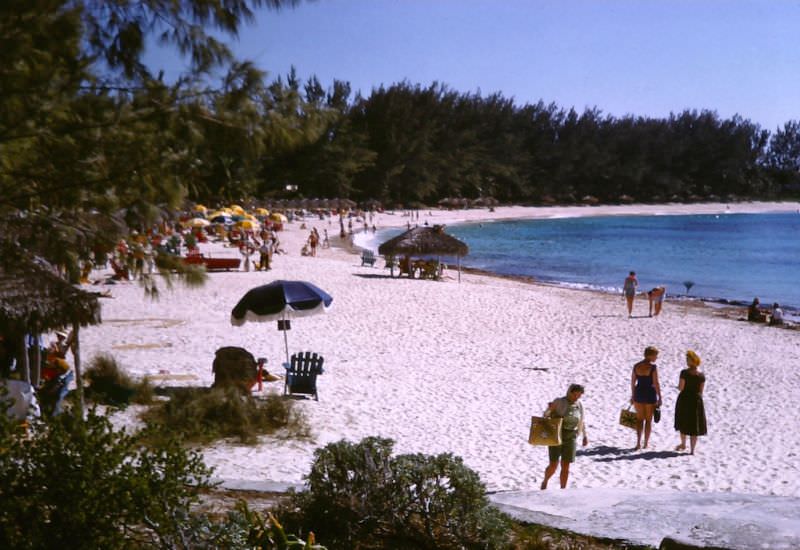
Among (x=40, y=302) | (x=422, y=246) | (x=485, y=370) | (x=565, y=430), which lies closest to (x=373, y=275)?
(x=422, y=246)

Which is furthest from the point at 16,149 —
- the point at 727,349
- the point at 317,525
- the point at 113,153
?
the point at 727,349

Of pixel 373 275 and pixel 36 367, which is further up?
pixel 373 275

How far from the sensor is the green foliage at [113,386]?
8.67m

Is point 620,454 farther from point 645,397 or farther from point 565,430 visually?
point 565,430

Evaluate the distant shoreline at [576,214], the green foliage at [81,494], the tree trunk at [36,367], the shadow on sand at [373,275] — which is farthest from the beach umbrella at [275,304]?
the distant shoreline at [576,214]

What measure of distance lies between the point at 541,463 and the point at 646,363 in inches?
67.7

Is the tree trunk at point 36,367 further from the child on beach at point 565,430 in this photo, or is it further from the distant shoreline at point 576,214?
the distant shoreline at point 576,214

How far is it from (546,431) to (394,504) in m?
3.20

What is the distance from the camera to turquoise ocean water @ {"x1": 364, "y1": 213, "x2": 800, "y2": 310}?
Result: 1331 inches

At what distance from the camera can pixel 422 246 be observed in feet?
77.4

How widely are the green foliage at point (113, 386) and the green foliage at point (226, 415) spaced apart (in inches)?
14.0

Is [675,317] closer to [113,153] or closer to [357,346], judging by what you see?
[357,346]

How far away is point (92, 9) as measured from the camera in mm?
4230

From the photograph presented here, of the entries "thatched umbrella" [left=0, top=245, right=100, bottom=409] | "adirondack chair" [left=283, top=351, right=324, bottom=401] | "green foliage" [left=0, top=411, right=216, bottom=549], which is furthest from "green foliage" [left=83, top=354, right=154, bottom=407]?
"green foliage" [left=0, top=411, right=216, bottom=549]
